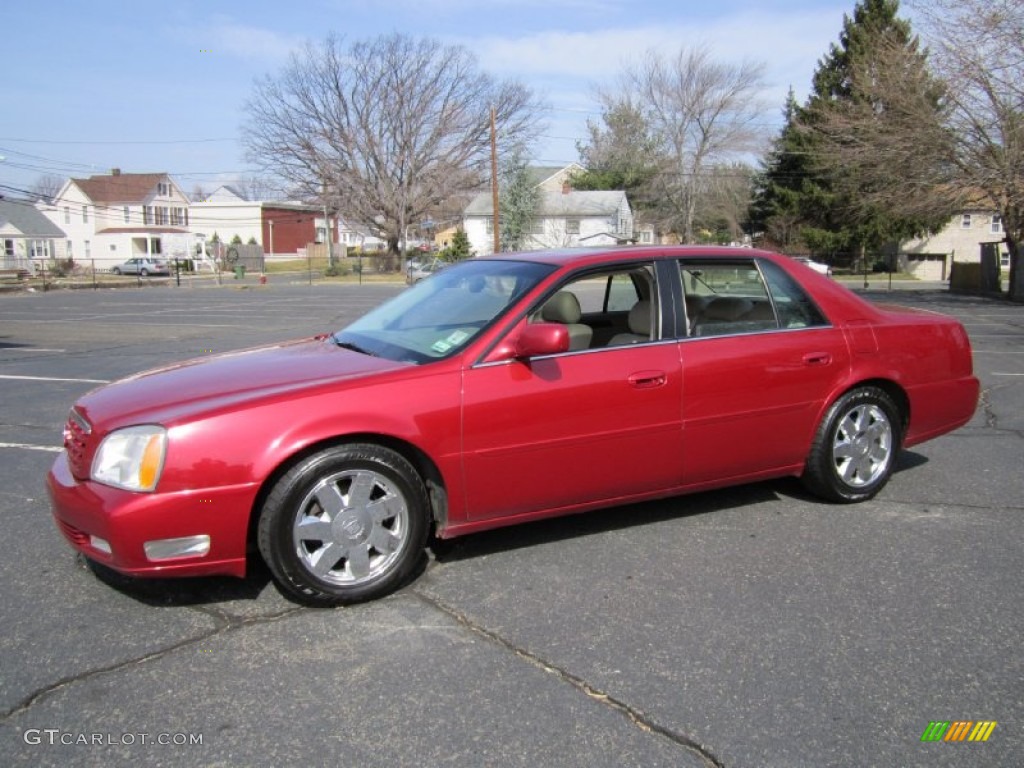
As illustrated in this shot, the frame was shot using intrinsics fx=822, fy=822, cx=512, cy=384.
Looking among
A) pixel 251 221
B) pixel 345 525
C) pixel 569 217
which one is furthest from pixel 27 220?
pixel 345 525

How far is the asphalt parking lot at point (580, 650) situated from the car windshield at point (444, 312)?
1062 mm

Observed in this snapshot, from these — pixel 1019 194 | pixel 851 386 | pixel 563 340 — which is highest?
pixel 1019 194

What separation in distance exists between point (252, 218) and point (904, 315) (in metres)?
86.3

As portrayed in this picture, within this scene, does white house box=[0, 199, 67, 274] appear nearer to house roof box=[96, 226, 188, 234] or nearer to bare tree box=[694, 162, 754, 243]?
house roof box=[96, 226, 188, 234]

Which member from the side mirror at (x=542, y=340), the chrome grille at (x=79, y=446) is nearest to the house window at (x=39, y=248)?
the chrome grille at (x=79, y=446)

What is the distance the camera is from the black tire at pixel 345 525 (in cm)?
332

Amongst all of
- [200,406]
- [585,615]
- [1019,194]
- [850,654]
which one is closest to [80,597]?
[200,406]

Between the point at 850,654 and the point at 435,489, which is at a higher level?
the point at 435,489

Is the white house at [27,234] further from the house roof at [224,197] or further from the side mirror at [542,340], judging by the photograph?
the side mirror at [542,340]

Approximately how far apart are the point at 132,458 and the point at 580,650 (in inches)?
74.8

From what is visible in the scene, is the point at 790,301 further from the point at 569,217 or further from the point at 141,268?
the point at 569,217

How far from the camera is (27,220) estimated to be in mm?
67938

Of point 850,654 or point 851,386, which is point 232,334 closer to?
point 851,386

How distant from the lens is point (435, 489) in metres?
3.69
